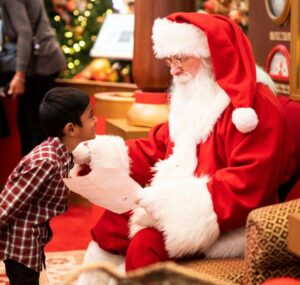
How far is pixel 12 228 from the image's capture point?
99.3 inches

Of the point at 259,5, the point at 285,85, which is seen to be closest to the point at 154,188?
the point at 285,85

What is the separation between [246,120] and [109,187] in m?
0.56

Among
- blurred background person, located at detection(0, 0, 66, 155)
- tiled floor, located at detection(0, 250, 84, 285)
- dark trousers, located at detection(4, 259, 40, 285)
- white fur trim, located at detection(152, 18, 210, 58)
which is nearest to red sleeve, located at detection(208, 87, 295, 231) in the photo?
white fur trim, located at detection(152, 18, 210, 58)

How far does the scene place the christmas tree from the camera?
17.7ft

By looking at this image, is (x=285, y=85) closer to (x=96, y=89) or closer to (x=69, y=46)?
(x=96, y=89)

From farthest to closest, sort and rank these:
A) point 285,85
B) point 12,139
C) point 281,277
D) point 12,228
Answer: point 12,139 → point 285,85 → point 12,228 → point 281,277

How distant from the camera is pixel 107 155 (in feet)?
9.14

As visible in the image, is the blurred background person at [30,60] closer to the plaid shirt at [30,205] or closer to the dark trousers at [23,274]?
the plaid shirt at [30,205]

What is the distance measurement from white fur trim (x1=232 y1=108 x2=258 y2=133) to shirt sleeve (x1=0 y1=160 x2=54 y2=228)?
26.9 inches

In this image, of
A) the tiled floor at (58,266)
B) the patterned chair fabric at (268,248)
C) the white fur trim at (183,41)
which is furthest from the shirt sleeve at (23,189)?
the tiled floor at (58,266)

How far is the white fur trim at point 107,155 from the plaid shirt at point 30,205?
0.78 ft

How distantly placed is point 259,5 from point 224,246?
1.56m

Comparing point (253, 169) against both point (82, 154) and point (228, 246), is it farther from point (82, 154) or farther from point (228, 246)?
point (82, 154)

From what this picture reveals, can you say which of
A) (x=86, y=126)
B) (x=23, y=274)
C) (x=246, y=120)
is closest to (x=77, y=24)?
(x=86, y=126)
